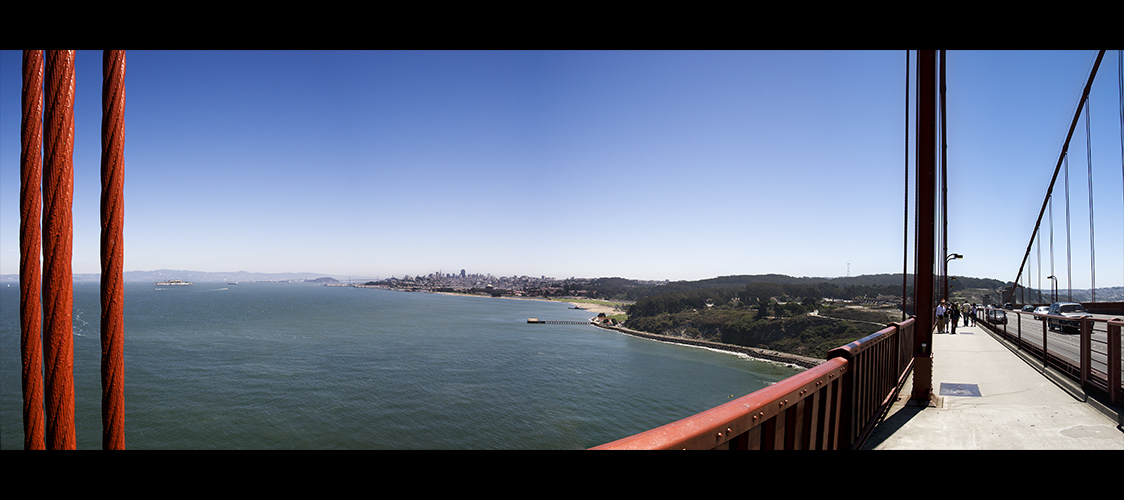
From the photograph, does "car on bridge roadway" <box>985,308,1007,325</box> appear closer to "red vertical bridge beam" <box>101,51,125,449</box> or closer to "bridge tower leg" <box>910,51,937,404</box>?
"bridge tower leg" <box>910,51,937,404</box>

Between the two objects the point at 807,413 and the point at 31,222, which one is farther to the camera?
the point at 807,413

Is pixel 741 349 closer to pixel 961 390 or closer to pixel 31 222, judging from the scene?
pixel 961 390

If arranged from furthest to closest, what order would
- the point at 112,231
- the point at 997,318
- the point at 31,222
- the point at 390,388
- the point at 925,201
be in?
the point at 390,388, the point at 997,318, the point at 925,201, the point at 112,231, the point at 31,222

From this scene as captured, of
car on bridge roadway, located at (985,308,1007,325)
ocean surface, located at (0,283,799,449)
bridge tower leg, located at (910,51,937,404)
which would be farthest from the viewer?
ocean surface, located at (0,283,799,449)

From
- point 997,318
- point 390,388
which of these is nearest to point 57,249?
point 997,318

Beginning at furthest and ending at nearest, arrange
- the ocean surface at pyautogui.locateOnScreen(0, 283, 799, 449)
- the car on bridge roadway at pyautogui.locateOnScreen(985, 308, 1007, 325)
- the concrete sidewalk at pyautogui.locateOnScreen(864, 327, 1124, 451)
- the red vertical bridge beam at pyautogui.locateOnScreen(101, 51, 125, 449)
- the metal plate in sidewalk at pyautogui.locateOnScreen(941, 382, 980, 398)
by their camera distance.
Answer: the ocean surface at pyautogui.locateOnScreen(0, 283, 799, 449) < the car on bridge roadway at pyautogui.locateOnScreen(985, 308, 1007, 325) < the metal plate in sidewalk at pyautogui.locateOnScreen(941, 382, 980, 398) < the concrete sidewalk at pyautogui.locateOnScreen(864, 327, 1124, 451) < the red vertical bridge beam at pyautogui.locateOnScreen(101, 51, 125, 449)

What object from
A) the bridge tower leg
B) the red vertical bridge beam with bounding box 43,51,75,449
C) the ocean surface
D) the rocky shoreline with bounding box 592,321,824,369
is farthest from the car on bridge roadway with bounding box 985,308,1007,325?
the rocky shoreline with bounding box 592,321,824,369
